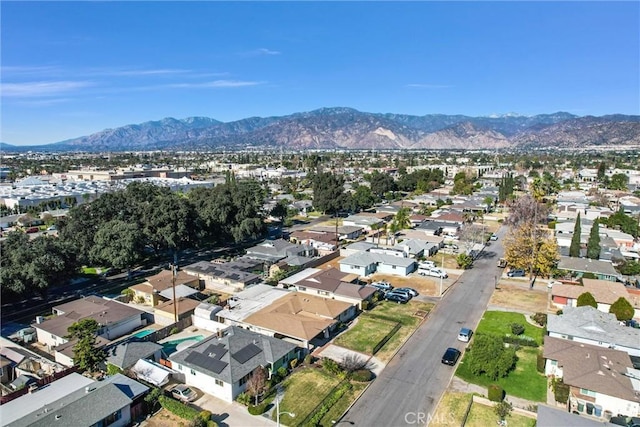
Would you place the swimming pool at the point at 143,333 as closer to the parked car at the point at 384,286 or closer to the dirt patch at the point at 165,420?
the dirt patch at the point at 165,420

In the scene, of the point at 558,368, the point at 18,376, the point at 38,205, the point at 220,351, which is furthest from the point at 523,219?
the point at 38,205

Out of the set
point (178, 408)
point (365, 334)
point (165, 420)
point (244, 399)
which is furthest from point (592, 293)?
point (165, 420)

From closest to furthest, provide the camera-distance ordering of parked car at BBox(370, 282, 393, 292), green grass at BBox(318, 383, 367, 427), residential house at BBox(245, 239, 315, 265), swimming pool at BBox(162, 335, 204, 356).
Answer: green grass at BBox(318, 383, 367, 427) < swimming pool at BBox(162, 335, 204, 356) < parked car at BBox(370, 282, 393, 292) < residential house at BBox(245, 239, 315, 265)

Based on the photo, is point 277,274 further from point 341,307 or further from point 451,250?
point 451,250

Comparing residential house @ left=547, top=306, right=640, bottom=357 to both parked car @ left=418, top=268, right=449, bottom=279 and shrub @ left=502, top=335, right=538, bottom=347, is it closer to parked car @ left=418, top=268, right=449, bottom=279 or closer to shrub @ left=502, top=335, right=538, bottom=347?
shrub @ left=502, top=335, right=538, bottom=347

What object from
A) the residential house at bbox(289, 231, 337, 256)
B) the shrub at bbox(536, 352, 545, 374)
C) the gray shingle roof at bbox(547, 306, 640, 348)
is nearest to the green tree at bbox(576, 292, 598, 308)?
the gray shingle roof at bbox(547, 306, 640, 348)

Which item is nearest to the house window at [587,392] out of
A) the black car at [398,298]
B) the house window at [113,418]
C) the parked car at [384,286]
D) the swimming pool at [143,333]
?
the black car at [398,298]

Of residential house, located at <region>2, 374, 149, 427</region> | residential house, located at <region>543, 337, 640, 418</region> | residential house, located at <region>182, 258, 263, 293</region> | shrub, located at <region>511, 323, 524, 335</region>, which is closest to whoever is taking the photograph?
residential house, located at <region>2, 374, 149, 427</region>
